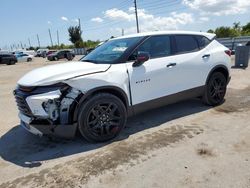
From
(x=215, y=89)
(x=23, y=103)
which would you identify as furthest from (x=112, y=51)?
(x=215, y=89)

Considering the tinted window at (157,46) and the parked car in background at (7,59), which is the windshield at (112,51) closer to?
the tinted window at (157,46)

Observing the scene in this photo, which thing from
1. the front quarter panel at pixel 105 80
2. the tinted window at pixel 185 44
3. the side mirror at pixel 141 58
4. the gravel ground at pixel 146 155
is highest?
the tinted window at pixel 185 44

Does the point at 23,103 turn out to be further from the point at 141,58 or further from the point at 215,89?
the point at 215,89

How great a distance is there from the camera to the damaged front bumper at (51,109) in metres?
3.65

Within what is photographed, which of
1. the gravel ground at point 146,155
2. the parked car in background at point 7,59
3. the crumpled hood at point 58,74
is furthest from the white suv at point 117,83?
the parked car in background at point 7,59

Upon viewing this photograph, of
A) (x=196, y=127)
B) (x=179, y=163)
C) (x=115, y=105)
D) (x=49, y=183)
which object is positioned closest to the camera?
(x=49, y=183)

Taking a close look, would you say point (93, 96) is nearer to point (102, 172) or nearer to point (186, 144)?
point (102, 172)

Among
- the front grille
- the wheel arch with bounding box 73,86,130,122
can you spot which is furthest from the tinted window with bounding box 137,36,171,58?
the front grille

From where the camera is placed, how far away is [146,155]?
3.58 meters

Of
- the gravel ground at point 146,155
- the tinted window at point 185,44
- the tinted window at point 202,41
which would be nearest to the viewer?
the gravel ground at point 146,155

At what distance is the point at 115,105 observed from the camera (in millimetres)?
4094

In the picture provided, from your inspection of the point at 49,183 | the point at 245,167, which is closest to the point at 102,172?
the point at 49,183

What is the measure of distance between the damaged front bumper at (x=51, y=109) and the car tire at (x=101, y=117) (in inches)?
6.5

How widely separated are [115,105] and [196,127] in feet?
5.02
